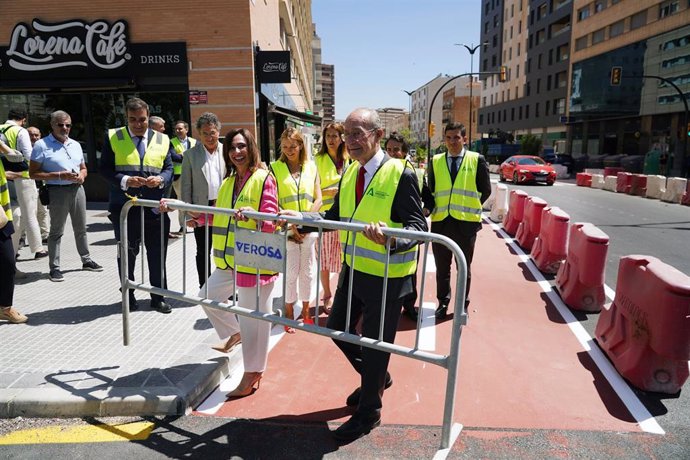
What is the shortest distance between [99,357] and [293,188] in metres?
2.18

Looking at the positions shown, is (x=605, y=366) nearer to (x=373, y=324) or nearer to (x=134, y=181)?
(x=373, y=324)

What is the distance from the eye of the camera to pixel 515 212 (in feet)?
34.8

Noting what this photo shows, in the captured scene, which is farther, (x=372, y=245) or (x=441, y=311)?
(x=441, y=311)

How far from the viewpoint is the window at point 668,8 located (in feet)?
116

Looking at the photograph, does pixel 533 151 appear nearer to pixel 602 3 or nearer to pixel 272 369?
pixel 602 3

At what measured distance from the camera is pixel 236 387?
3785mm

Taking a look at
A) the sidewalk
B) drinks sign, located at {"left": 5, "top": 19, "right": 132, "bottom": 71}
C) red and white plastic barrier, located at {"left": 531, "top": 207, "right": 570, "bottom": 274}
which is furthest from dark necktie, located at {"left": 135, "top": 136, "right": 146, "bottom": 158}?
drinks sign, located at {"left": 5, "top": 19, "right": 132, "bottom": 71}

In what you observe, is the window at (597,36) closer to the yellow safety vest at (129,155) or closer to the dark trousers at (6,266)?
the yellow safety vest at (129,155)

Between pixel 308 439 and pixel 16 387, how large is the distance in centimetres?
212

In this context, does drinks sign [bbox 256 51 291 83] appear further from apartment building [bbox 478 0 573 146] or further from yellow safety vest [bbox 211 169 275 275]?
apartment building [bbox 478 0 573 146]

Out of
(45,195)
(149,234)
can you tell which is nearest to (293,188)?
(149,234)

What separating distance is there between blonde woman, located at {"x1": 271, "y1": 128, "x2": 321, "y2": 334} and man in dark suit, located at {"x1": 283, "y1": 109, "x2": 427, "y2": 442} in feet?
4.98

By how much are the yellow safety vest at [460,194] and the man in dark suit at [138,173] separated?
2.83 m

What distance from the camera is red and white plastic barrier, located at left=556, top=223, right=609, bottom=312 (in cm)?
550
